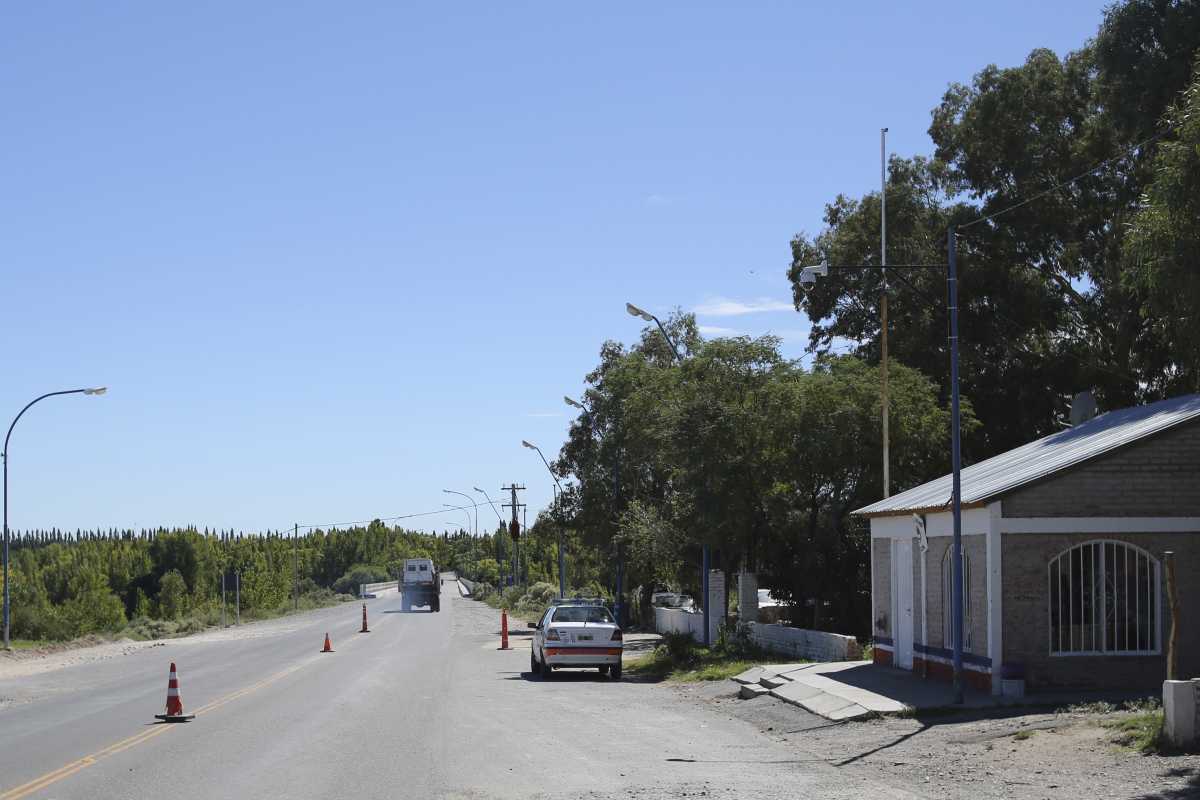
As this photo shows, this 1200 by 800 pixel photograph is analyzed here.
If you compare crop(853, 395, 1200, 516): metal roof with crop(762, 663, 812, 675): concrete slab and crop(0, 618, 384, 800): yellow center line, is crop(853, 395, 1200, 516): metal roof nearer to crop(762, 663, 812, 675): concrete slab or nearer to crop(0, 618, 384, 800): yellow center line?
crop(762, 663, 812, 675): concrete slab

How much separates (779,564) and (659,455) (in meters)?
4.68

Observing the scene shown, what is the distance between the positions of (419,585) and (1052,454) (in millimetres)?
69870

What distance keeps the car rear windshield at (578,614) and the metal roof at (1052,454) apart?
6.66 meters

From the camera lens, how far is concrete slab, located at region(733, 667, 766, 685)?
79.9ft

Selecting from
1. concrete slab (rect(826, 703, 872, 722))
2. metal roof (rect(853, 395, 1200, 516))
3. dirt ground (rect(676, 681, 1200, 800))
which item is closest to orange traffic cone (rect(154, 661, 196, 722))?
dirt ground (rect(676, 681, 1200, 800))

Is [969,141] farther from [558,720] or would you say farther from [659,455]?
[558,720]

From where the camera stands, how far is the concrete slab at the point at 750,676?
24353 millimetres

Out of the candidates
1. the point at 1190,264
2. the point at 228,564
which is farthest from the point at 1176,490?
the point at 228,564

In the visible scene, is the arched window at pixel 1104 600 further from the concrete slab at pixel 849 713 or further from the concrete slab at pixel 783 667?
the concrete slab at pixel 783 667

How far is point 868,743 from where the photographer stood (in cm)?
1628

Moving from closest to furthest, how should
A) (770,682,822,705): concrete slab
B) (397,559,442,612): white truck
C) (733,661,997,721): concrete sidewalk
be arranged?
(733,661,997,721): concrete sidewalk < (770,682,822,705): concrete slab < (397,559,442,612): white truck

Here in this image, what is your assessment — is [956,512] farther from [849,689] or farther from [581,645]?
[581,645]

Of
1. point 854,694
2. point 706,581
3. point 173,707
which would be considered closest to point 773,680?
point 854,694

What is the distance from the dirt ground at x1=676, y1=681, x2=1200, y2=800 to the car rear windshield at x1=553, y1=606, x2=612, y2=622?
31.7 feet
